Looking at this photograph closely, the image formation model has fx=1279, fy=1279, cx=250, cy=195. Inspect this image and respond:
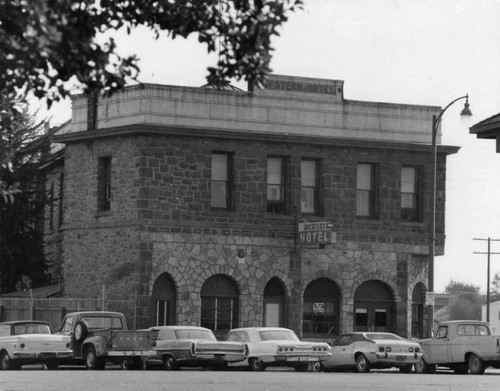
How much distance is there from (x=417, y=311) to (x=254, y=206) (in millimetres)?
7678

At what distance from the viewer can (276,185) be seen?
4366 cm

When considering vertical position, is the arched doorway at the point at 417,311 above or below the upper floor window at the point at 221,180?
below

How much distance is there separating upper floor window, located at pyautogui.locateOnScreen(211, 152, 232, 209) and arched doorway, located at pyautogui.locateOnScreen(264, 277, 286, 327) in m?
3.13

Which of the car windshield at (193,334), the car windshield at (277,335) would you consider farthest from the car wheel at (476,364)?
the car windshield at (193,334)

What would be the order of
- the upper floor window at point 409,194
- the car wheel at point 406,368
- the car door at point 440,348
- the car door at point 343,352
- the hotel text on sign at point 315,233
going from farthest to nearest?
the upper floor window at point 409,194 → the hotel text on sign at point 315,233 → the car wheel at point 406,368 → the car door at point 440,348 → the car door at point 343,352

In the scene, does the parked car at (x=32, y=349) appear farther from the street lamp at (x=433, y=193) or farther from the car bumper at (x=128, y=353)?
the street lamp at (x=433, y=193)

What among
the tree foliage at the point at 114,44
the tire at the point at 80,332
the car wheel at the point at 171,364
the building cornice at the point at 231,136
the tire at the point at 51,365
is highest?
the building cornice at the point at 231,136

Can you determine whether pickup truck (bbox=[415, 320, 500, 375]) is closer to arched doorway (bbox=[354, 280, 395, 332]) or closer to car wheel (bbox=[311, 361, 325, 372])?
car wheel (bbox=[311, 361, 325, 372])

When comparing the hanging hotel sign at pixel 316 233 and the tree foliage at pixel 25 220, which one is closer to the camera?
the hanging hotel sign at pixel 316 233

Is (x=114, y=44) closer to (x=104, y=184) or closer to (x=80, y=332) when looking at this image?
(x=80, y=332)

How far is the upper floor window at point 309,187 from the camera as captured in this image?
4403 cm

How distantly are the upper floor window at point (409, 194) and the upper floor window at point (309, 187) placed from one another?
3.33 m

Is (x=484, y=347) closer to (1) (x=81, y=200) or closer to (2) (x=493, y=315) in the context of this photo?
(1) (x=81, y=200)

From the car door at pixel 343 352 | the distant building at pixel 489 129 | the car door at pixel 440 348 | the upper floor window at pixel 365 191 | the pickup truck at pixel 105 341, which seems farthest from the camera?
the upper floor window at pixel 365 191
